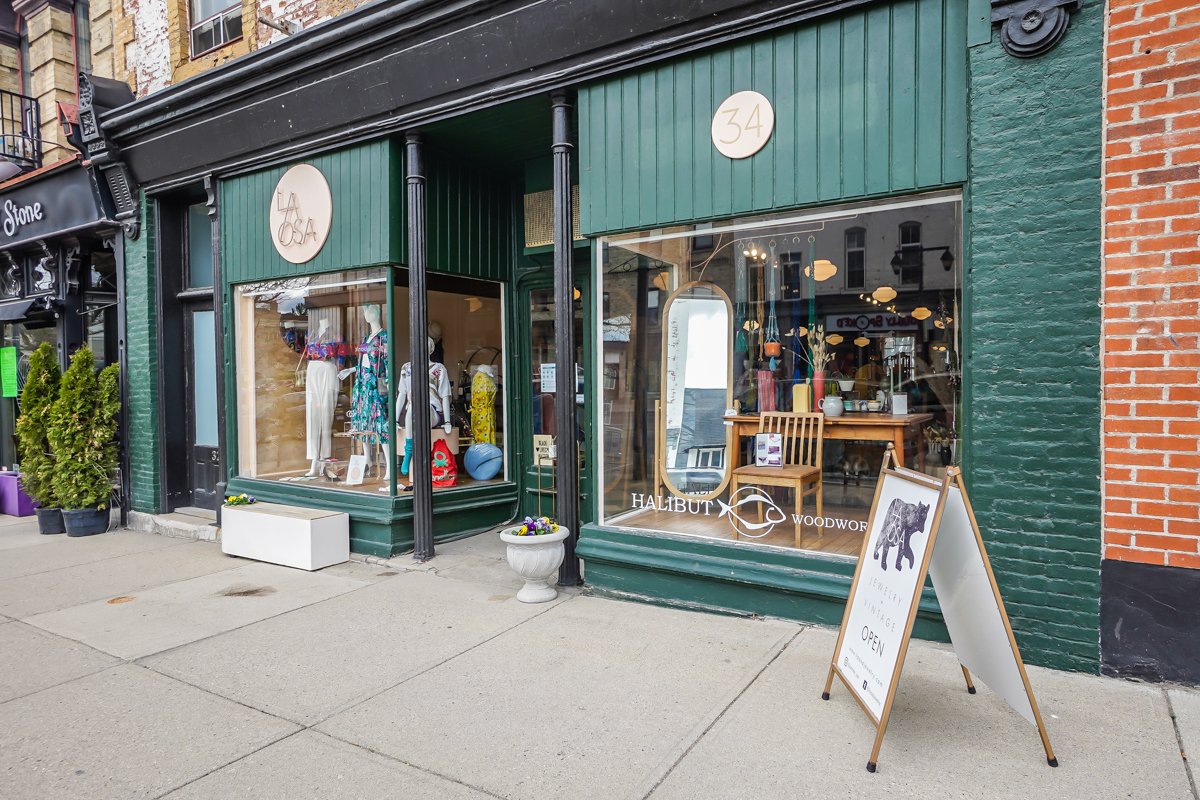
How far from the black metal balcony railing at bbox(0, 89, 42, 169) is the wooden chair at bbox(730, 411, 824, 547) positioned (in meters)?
10.9

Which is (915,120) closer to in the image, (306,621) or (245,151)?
(306,621)

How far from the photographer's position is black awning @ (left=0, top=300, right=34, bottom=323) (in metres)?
9.55

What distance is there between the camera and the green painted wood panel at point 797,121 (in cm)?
414

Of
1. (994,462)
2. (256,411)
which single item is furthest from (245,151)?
(994,462)

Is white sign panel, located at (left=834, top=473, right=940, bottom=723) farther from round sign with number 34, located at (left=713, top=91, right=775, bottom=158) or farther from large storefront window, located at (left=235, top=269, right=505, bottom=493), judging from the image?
large storefront window, located at (left=235, top=269, right=505, bottom=493)

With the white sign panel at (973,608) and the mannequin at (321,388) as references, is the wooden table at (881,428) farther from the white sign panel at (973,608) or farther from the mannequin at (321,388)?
the mannequin at (321,388)

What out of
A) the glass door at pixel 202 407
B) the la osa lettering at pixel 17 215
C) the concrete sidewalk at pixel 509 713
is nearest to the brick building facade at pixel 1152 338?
the concrete sidewalk at pixel 509 713

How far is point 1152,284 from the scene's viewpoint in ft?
11.7

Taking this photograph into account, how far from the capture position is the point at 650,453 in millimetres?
5695

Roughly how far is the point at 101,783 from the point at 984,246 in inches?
195

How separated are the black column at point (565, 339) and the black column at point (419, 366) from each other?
1455 mm

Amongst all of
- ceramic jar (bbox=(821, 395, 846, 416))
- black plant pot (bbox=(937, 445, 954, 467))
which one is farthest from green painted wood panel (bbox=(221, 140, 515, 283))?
black plant pot (bbox=(937, 445, 954, 467))

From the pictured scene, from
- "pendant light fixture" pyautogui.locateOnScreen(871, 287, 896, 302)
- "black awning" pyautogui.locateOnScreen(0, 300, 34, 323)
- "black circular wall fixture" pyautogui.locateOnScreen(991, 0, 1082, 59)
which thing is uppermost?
"black circular wall fixture" pyautogui.locateOnScreen(991, 0, 1082, 59)

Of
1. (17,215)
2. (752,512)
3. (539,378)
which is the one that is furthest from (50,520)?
(752,512)
